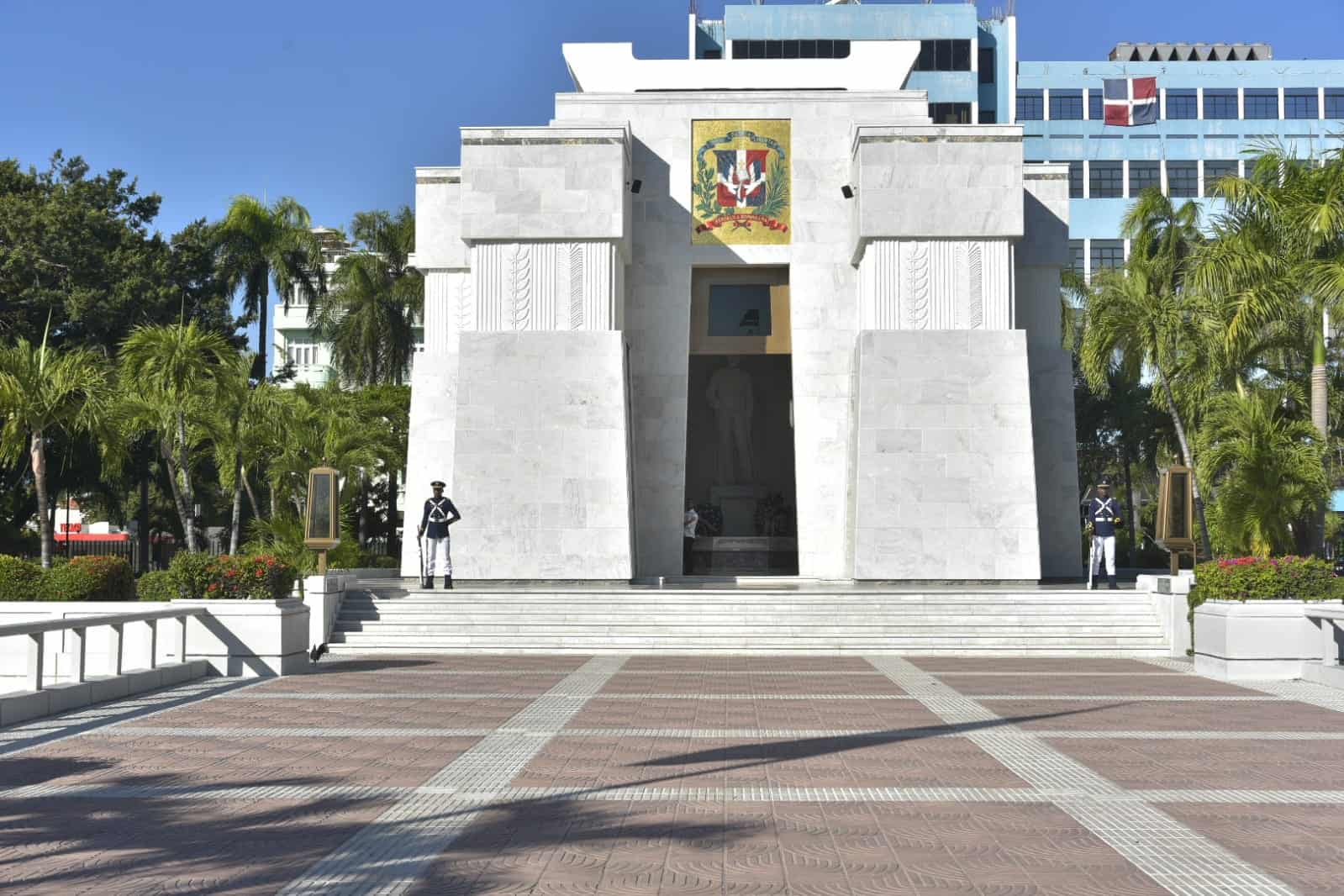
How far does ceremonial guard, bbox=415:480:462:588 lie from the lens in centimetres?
2323

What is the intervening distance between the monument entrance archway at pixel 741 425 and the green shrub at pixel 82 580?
47.5ft

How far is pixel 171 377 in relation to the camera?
2842cm

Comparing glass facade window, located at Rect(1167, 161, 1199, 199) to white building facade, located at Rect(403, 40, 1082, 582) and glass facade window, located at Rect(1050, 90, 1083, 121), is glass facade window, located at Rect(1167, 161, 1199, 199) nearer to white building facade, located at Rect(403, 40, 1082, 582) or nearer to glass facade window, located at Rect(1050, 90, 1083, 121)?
glass facade window, located at Rect(1050, 90, 1083, 121)

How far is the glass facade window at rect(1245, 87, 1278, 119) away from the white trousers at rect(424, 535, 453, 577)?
6287 cm

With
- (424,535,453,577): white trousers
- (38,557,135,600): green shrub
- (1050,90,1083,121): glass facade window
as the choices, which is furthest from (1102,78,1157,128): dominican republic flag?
(38,557,135,600): green shrub

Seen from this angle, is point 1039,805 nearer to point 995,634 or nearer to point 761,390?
point 995,634

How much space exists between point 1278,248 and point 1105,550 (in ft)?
19.5

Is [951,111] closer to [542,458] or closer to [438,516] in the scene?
[542,458]

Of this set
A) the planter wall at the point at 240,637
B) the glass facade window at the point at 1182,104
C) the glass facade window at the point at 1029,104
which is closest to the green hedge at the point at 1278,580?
the planter wall at the point at 240,637

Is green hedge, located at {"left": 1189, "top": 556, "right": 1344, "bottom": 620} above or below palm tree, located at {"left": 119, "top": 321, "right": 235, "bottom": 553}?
below

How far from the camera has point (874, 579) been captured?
26.1 metres

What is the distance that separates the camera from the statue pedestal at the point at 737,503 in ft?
116

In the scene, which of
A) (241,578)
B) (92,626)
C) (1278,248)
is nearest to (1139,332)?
(1278,248)

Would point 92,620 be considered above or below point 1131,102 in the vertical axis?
below
